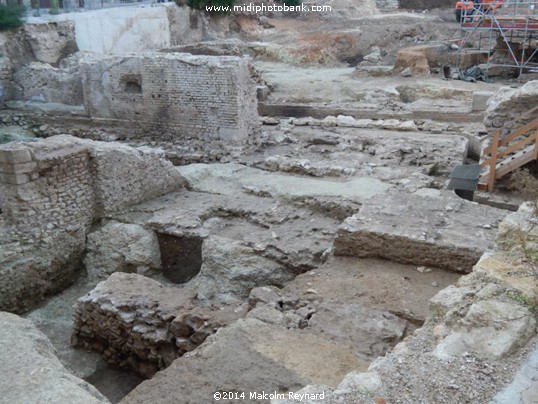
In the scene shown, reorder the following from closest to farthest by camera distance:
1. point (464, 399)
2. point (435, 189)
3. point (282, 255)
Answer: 1. point (464, 399)
2. point (282, 255)
3. point (435, 189)

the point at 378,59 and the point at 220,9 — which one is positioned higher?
the point at 220,9

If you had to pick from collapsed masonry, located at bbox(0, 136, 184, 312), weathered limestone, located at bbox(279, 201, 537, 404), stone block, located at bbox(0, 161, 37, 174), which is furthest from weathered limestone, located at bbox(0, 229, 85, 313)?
weathered limestone, located at bbox(279, 201, 537, 404)

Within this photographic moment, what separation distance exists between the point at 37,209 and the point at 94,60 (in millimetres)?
6055

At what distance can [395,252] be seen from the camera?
233 inches

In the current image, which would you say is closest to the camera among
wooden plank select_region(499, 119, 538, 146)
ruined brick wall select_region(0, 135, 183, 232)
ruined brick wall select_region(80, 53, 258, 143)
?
ruined brick wall select_region(0, 135, 183, 232)

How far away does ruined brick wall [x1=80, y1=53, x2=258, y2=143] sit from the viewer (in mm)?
10547

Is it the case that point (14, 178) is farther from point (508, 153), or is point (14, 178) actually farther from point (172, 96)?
point (508, 153)

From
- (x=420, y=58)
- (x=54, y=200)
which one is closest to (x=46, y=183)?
(x=54, y=200)

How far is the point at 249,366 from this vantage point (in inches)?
162

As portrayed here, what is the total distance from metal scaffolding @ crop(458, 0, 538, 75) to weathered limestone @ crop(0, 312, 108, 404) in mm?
15333

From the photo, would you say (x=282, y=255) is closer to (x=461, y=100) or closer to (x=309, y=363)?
(x=309, y=363)

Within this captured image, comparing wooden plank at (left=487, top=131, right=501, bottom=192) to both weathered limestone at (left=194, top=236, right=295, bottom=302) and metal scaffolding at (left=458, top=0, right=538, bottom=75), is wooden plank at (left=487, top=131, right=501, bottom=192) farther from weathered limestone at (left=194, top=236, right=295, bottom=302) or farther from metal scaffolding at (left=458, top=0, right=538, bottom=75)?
metal scaffolding at (left=458, top=0, right=538, bottom=75)

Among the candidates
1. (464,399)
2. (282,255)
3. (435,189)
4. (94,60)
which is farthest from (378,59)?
(464,399)

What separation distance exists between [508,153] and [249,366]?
5.98m
